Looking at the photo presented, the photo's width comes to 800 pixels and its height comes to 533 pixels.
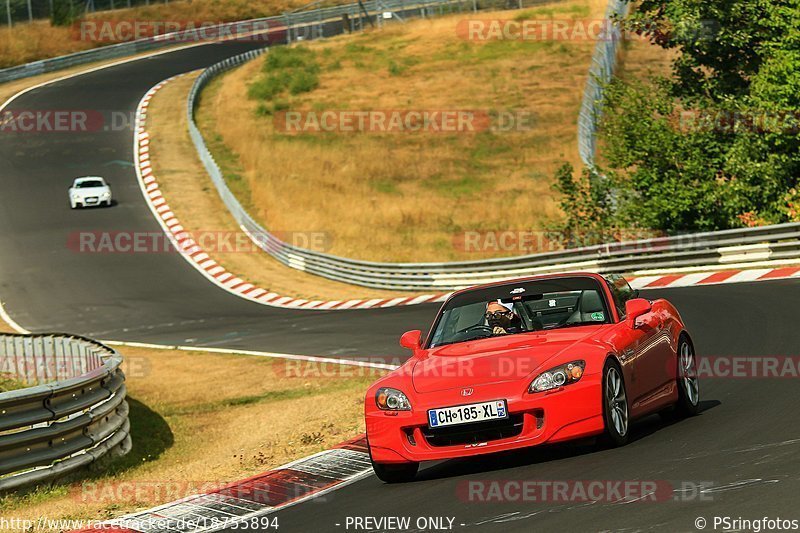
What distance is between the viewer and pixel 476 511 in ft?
24.7

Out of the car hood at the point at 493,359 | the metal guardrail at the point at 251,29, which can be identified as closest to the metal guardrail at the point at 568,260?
the car hood at the point at 493,359

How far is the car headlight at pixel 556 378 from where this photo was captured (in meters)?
8.73

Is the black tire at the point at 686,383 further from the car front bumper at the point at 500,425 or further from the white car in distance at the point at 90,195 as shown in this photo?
the white car in distance at the point at 90,195

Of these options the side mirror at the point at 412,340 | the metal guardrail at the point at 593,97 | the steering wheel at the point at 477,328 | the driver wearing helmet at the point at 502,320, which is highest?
the driver wearing helmet at the point at 502,320

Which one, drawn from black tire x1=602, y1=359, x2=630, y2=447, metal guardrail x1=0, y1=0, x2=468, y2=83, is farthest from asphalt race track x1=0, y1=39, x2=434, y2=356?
black tire x1=602, y1=359, x2=630, y2=447

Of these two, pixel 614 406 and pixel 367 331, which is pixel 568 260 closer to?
pixel 367 331

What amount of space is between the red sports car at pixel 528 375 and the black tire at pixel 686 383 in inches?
0.5

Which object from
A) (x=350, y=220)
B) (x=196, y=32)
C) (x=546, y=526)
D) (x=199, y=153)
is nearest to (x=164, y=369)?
(x=546, y=526)

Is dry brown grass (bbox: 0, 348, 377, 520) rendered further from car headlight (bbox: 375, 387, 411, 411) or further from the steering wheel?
the steering wheel

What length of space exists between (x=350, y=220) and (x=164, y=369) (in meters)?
20.3

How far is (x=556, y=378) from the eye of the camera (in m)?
8.77

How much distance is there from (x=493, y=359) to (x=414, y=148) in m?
42.7

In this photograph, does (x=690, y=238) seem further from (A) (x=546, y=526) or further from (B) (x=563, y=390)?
(A) (x=546, y=526)

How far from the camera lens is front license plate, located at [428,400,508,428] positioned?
28.5ft
